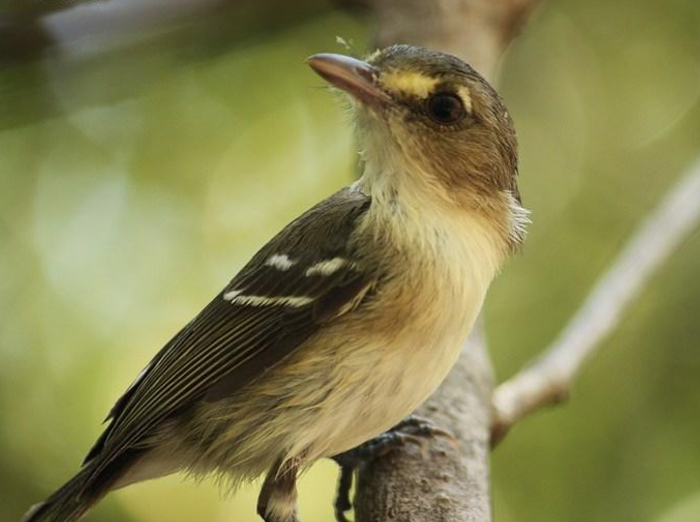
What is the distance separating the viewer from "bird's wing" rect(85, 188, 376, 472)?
125 inches

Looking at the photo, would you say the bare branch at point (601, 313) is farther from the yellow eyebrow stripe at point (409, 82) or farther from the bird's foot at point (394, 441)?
the yellow eyebrow stripe at point (409, 82)

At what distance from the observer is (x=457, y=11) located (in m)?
4.77

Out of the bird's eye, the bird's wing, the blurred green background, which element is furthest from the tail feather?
the bird's eye

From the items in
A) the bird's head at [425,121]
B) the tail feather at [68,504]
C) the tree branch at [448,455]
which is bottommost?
the tail feather at [68,504]

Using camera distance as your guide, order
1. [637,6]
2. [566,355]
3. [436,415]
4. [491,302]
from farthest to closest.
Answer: [637,6] < [491,302] < [566,355] < [436,415]

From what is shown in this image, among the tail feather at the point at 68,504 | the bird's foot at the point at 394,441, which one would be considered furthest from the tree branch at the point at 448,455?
the tail feather at the point at 68,504

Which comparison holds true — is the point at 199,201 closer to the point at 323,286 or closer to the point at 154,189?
the point at 154,189

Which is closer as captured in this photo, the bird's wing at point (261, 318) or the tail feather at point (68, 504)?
the bird's wing at point (261, 318)

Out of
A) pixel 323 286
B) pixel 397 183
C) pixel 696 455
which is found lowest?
pixel 696 455

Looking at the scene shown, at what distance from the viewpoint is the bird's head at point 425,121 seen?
10.3 ft

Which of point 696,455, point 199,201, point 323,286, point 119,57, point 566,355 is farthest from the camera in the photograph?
point 199,201

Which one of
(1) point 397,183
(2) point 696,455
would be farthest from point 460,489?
(2) point 696,455

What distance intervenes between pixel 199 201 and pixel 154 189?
28 cm

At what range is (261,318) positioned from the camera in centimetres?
325
